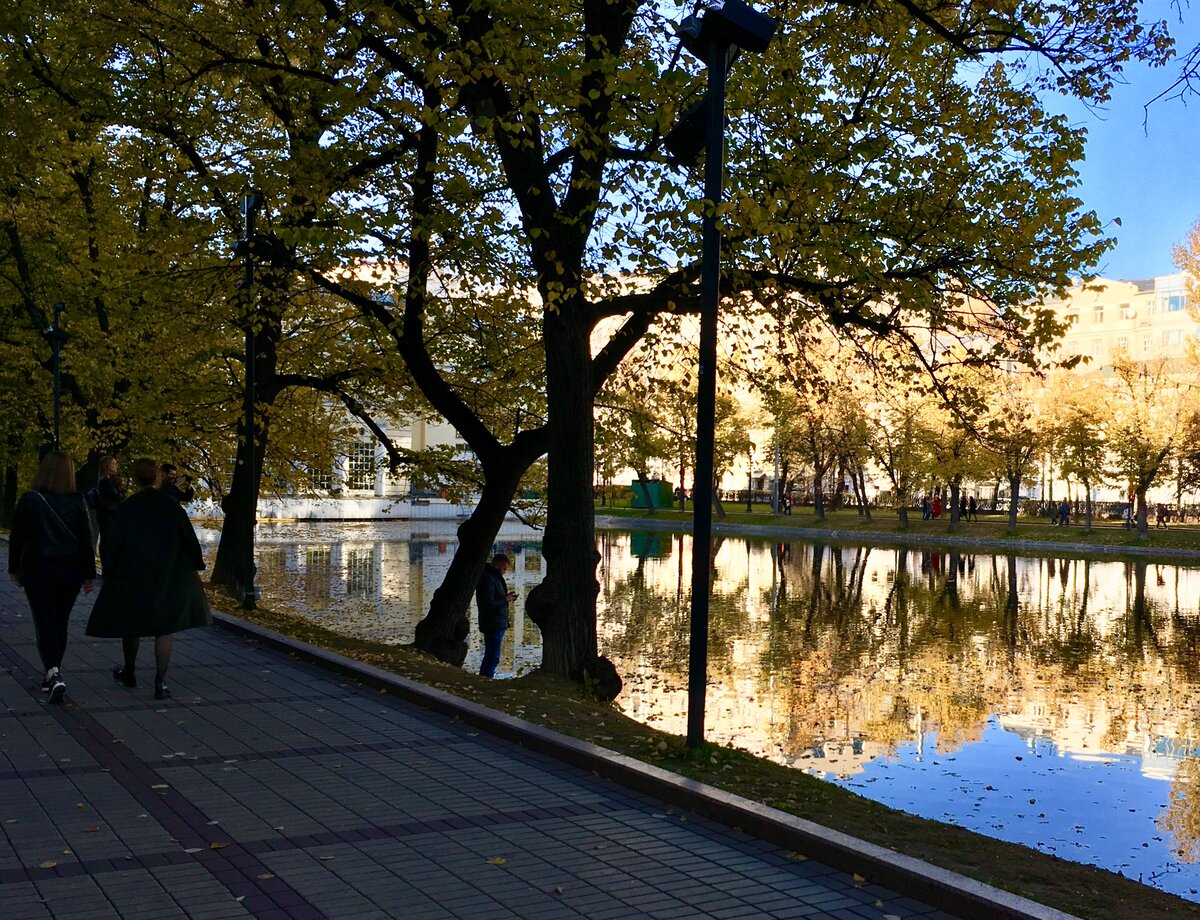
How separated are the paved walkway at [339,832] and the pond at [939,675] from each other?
416cm

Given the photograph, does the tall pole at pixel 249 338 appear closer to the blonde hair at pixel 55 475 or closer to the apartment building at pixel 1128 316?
the blonde hair at pixel 55 475

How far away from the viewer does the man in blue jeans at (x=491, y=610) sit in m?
14.8

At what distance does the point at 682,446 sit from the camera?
1756cm

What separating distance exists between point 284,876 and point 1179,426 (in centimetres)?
5046

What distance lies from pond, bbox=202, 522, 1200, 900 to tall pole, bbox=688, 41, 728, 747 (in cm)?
314

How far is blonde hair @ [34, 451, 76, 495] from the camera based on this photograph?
964 cm

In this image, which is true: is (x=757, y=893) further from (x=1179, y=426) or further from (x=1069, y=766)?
(x=1179, y=426)

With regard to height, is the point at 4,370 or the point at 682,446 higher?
the point at 4,370

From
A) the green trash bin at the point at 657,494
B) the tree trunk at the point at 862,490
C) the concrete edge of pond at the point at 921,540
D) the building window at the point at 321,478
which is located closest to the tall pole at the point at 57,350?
the building window at the point at 321,478

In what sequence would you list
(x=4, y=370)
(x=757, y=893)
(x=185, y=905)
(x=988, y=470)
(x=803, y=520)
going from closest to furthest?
(x=185, y=905) → (x=757, y=893) → (x=4, y=370) → (x=988, y=470) → (x=803, y=520)

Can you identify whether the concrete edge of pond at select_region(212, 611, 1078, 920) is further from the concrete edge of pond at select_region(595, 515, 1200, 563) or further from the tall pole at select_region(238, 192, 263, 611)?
the concrete edge of pond at select_region(595, 515, 1200, 563)

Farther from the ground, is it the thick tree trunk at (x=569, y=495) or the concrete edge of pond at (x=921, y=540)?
the thick tree trunk at (x=569, y=495)

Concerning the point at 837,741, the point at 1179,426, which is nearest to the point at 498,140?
the point at 837,741

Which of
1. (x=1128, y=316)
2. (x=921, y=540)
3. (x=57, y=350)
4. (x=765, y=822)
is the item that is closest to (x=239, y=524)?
(x=57, y=350)
